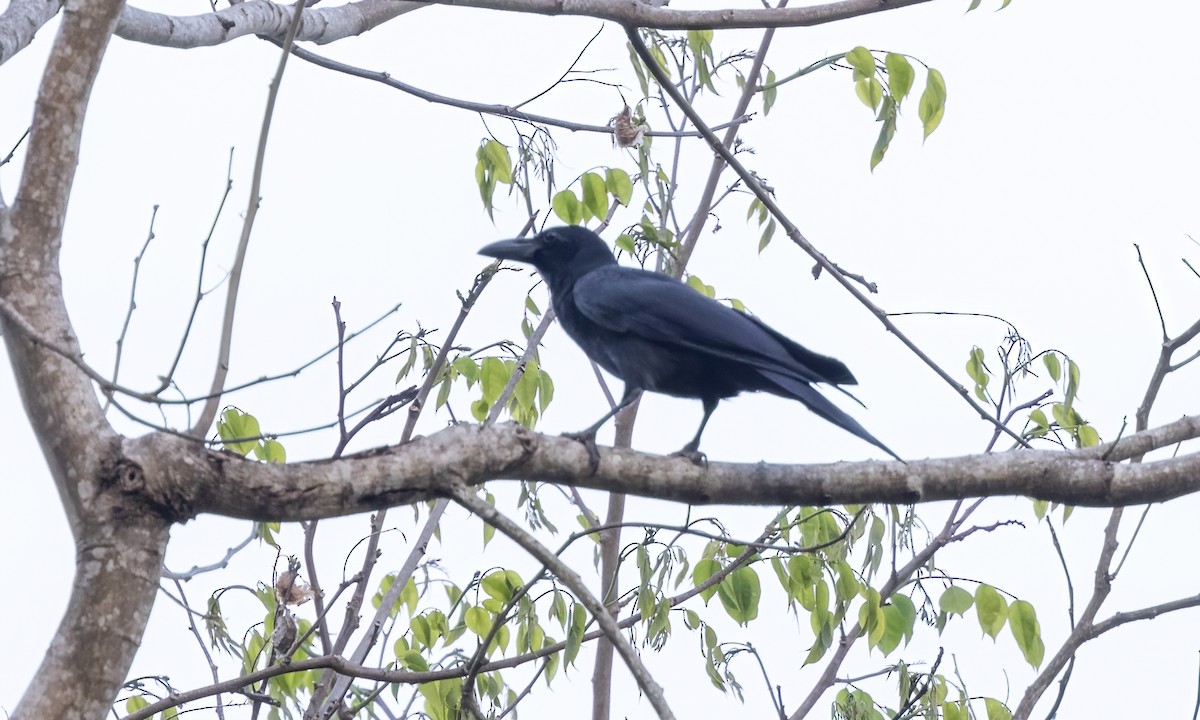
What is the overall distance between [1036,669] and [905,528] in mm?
701

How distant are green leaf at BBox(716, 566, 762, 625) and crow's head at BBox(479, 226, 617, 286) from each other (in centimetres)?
231

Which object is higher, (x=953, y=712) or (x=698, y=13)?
(x=698, y=13)

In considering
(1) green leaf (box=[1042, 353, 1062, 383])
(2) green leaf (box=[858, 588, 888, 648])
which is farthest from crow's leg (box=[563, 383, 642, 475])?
(1) green leaf (box=[1042, 353, 1062, 383])

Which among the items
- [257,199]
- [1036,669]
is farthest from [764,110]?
[257,199]

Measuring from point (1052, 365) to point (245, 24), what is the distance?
138 inches

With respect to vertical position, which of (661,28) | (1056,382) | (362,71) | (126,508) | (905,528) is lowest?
(126,508)

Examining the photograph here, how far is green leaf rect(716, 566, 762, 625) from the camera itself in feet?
12.3

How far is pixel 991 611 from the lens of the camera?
4.01 m

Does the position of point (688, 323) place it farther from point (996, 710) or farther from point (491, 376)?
point (996, 710)

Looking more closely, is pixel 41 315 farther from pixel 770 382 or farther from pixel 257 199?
pixel 770 382

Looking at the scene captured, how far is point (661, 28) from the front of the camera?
422 centimetres

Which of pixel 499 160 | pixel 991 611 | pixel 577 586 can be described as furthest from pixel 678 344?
pixel 577 586

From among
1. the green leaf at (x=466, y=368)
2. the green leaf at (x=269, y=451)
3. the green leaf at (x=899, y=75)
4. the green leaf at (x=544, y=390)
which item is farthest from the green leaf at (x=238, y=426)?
the green leaf at (x=899, y=75)

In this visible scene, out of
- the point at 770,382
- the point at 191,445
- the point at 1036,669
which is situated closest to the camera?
the point at 191,445
